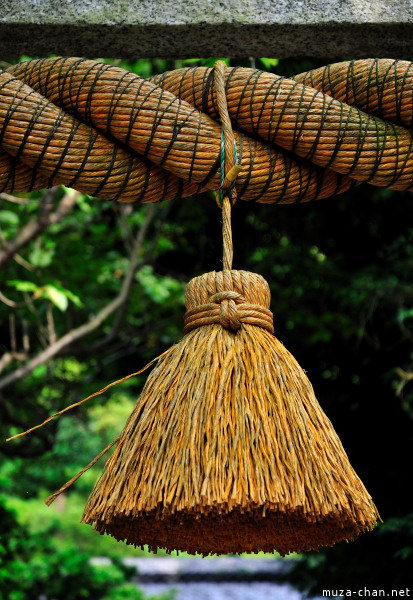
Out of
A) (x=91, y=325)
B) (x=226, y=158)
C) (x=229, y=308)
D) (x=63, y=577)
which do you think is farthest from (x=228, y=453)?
(x=63, y=577)

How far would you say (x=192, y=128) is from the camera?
3.90ft

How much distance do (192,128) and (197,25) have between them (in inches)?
11.2

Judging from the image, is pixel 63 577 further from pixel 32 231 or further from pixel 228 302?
pixel 228 302

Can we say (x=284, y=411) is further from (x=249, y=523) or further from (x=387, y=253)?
(x=387, y=253)

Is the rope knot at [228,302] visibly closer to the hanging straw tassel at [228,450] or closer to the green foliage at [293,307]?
the hanging straw tassel at [228,450]

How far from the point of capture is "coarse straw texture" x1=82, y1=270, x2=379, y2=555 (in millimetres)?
937

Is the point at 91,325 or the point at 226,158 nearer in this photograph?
the point at 226,158

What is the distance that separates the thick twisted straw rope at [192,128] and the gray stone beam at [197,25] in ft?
0.45

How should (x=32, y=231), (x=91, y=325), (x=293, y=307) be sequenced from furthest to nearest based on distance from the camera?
(x=293, y=307)
(x=91, y=325)
(x=32, y=231)

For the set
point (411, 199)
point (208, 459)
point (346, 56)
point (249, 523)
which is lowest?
point (249, 523)

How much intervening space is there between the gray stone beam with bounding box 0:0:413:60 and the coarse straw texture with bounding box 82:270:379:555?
520mm

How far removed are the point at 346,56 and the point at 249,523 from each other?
970 millimetres

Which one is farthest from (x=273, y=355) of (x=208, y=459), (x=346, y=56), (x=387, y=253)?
(x=387, y=253)

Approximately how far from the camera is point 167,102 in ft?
3.90
